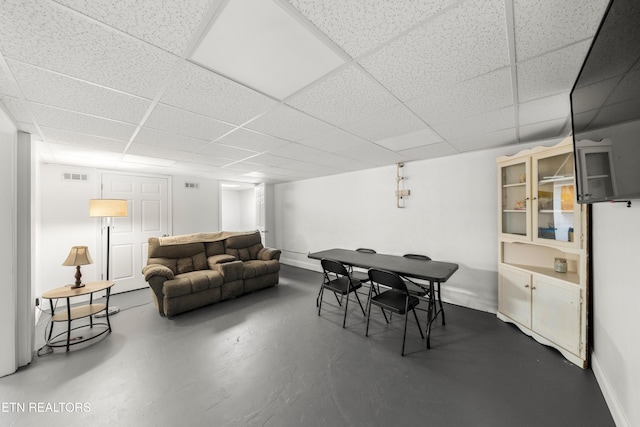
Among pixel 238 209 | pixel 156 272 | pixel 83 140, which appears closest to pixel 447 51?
pixel 83 140

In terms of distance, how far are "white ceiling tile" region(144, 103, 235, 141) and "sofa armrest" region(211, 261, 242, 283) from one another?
7.09 feet

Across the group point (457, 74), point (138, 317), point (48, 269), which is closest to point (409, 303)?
point (457, 74)

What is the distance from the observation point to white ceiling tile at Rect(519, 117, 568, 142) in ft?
7.51

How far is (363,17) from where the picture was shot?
1.00 metres

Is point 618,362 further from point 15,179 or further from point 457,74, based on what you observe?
point 15,179

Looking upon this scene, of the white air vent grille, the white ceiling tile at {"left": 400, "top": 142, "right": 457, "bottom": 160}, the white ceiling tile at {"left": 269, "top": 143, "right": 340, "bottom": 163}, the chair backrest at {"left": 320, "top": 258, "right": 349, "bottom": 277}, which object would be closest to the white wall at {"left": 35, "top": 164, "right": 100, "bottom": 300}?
the white air vent grille

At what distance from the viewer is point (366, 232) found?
4.64 metres

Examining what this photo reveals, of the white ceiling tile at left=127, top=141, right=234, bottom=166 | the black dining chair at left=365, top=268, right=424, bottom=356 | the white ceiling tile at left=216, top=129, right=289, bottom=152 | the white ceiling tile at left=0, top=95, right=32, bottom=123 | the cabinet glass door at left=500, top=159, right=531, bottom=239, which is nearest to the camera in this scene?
the white ceiling tile at left=0, top=95, right=32, bottom=123

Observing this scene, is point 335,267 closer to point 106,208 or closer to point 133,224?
point 106,208

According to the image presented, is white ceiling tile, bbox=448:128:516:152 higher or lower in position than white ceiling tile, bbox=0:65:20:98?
higher

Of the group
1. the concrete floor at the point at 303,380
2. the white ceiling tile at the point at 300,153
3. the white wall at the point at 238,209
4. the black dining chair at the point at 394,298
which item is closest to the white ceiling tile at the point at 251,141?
the white ceiling tile at the point at 300,153

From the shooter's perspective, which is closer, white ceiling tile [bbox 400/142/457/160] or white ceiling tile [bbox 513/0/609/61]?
white ceiling tile [bbox 513/0/609/61]

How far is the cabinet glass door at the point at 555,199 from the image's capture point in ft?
7.41

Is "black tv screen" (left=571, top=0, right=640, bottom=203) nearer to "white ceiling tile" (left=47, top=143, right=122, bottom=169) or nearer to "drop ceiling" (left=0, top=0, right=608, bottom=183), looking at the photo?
"drop ceiling" (left=0, top=0, right=608, bottom=183)
